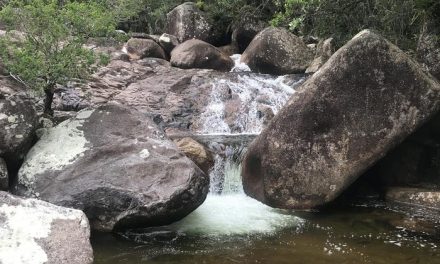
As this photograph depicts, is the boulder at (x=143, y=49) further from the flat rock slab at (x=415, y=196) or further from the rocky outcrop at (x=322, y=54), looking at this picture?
the flat rock slab at (x=415, y=196)

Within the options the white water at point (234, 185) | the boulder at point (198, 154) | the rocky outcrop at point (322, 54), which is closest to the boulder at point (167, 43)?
the white water at point (234, 185)

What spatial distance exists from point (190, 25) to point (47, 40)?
13.5 meters

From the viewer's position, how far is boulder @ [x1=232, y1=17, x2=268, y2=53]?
20125 millimetres

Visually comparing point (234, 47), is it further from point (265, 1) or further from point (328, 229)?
point (328, 229)

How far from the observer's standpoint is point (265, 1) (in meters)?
19.3

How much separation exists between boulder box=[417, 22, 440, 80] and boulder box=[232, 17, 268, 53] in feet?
36.5

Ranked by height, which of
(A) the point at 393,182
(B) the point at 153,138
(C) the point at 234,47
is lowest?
(A) the point at 393,182

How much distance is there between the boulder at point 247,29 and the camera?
20.1 meters

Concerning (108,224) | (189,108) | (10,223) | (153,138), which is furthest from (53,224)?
(189,108)

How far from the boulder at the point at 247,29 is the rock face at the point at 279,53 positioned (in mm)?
3470

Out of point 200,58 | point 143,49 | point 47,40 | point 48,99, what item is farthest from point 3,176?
point 143,49

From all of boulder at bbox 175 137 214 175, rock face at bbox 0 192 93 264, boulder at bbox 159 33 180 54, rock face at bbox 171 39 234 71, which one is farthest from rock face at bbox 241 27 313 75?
rock face at bbox 0 192 93 264

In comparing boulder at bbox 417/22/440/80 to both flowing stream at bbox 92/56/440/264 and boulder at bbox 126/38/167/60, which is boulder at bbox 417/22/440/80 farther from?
boulder at bbox 126/38/167/60

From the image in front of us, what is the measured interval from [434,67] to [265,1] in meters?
11.3
